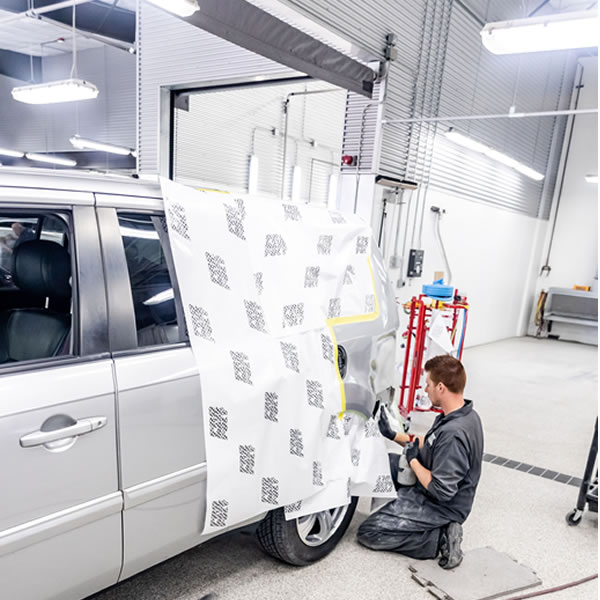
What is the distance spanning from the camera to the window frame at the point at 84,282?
5.00 feet

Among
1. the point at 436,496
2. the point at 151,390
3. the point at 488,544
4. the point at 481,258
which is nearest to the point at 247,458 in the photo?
the point at 151,390

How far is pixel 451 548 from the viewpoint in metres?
2.44

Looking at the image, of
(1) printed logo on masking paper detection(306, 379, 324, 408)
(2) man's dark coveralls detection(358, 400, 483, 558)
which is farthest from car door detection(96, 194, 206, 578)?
(2) man's dark coveralls detection(358, 400, 483, 558)

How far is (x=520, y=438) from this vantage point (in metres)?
4.39

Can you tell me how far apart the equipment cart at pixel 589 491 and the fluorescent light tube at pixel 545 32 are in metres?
2.38

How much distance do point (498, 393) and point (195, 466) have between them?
4.84 meters

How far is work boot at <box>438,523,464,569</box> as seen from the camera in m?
2.44

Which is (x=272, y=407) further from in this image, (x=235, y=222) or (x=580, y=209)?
(x=580, y=209)

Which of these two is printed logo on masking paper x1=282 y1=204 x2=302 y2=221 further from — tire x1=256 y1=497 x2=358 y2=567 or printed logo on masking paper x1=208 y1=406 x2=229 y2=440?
tire x1=256 y1=497 x2=358 y2=567

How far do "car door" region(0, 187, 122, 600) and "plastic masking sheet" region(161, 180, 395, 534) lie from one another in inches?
12.5

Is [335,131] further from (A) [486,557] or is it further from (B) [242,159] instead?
(A) [486,557]

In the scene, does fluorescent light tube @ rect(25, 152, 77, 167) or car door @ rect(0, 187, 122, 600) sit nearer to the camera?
car door @ rect(0, 187, 122, 600)

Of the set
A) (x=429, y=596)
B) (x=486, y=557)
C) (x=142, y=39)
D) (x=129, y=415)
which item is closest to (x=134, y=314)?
(x=129, y=415)

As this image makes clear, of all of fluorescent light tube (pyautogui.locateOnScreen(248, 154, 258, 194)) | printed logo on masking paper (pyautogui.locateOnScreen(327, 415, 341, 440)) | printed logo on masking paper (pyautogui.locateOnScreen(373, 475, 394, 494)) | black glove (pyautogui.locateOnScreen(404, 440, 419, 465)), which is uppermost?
fluorescent light tube (pyautogui.locateOnScreen(248, 154, 258, 194))
